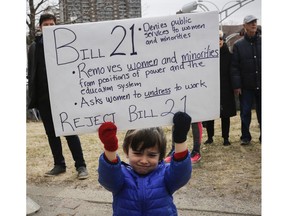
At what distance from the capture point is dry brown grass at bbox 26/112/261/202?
3.09 metres

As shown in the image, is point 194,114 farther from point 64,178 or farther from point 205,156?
point 205,156

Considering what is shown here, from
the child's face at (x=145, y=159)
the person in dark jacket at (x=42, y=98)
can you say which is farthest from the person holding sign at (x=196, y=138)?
the child's face at (x=145, y=159)

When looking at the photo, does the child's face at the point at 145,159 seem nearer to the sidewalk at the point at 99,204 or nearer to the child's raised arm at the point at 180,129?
the child's raised arm at the point at 180,129

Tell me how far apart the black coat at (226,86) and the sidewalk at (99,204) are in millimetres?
1513

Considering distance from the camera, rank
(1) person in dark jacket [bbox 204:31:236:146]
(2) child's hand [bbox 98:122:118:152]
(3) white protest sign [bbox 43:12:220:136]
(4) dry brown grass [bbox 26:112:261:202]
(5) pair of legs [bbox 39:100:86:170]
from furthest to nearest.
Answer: (1) person in dark jacket [bbox 204:31:236:146] → (5) pair of legs [bbox 39:100:86:170] → (4) dry brown grass [bbox 26:112:261:202] → (3) white protest sign [bbox 43:12:220:136] → (2) child's hand [bbox 98:122:118:152]

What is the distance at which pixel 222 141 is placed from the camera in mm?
4703

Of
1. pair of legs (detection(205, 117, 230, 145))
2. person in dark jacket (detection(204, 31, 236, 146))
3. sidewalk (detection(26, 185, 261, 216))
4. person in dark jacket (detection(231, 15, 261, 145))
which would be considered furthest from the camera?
pair of legs (detection(205, 117, 230, 145))

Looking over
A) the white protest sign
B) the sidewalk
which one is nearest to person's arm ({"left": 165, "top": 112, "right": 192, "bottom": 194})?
the white protest sign

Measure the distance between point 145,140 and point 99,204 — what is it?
1.49 meters

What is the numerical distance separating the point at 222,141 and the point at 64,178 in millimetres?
2085

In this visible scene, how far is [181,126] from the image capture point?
1543 mm

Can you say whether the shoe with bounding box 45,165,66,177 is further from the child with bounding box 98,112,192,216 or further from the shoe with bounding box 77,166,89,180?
the child with bounding box 98,112,192,216

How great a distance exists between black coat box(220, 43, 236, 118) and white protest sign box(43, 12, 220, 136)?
2.38 m

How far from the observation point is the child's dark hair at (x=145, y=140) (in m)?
1.56
